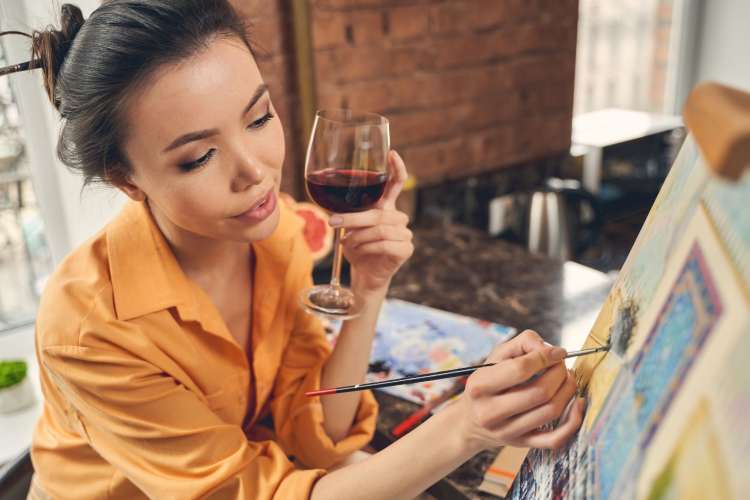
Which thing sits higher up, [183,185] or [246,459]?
[183,185]

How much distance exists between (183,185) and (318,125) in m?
0.26

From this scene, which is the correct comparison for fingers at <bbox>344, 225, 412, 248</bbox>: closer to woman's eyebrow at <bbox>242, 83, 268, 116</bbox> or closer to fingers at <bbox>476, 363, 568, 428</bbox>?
woman's eyebrow at <bbox>242, 83, 268, 116</bbox>

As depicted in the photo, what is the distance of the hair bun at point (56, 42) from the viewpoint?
91 cm

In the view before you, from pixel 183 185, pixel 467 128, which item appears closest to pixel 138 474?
pixel 183 185

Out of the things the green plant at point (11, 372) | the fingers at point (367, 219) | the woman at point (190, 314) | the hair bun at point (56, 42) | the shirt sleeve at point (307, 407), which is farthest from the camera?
the green plant at point (11, 372)

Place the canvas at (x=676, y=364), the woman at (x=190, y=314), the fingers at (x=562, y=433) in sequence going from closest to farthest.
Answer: the canvas at (x=676, y=364) → the fingers at (x=562, y=433) → the woman at (x=190, y=314)

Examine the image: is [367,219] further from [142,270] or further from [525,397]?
[525,397]

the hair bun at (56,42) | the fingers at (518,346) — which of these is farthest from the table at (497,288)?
the hair bun at (56,42)

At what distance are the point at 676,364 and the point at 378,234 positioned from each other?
62cm

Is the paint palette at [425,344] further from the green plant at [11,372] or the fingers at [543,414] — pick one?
the green plant at [11,372]

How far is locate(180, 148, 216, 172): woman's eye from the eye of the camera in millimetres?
871

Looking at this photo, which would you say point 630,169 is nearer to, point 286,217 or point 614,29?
point 614,29

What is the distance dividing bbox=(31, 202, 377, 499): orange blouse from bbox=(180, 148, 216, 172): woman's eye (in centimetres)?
21

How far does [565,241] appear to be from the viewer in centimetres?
243
